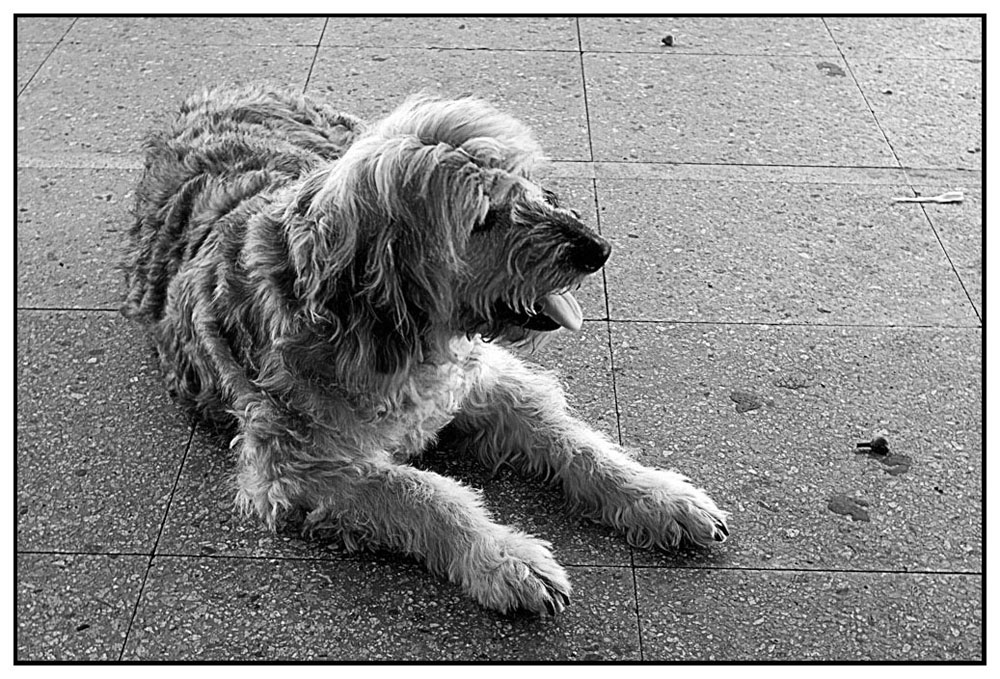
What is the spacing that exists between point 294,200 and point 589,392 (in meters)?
1.72

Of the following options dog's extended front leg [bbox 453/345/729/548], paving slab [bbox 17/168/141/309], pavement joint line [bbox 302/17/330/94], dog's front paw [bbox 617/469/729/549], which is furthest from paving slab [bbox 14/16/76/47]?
dog's front paw [bbox 617/469/729/549]

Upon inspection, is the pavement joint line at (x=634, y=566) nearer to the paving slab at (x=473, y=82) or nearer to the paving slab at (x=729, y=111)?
the paving slab at (x=729, y=111)

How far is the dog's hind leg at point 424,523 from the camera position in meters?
3.71

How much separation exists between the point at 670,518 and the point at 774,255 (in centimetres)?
222

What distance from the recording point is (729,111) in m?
7.21

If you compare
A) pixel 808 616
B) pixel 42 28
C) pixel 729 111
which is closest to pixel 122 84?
pixel 42 28

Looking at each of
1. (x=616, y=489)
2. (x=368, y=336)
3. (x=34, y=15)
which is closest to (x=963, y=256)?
(x=616, y=489)

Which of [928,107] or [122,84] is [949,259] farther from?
[122,84]

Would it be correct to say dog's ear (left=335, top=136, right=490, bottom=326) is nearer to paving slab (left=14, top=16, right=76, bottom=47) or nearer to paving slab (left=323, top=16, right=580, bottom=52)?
paving slab (left=323, top=16, right=580, bottom=52)

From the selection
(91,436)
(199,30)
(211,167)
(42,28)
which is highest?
(211,167)

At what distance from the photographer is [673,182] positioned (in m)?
6.38

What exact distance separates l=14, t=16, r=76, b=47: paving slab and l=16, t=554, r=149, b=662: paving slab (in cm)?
549

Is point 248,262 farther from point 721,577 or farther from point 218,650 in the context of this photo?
point 721,577

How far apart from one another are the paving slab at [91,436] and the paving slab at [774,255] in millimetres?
2174
